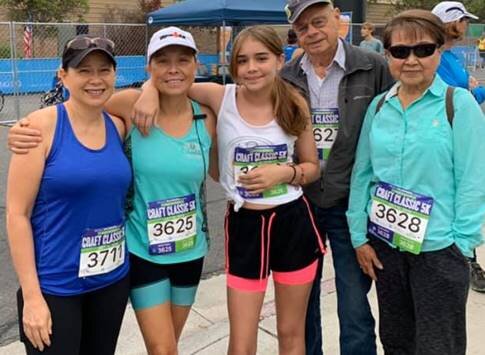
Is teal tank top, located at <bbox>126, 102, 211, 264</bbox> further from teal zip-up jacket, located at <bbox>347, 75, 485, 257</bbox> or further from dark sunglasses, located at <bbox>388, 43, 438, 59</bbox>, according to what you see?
dark sunglasses, located at <bbox>388, 43, 438, 59</bbox>

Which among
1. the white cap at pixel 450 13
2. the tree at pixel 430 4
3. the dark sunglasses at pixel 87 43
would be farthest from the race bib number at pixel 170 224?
the tree at pixel 430 4

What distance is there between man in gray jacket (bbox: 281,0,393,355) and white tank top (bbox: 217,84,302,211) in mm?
288

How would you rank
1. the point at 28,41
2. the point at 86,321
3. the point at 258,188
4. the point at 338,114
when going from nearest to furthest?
the point at 86,321 < the point at 258,188 < the point at 338,114 < the point at 28,41

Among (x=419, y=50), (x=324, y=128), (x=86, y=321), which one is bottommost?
(x=86, y=321)

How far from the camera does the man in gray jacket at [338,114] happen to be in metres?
2.75

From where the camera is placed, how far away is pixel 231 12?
12.6m

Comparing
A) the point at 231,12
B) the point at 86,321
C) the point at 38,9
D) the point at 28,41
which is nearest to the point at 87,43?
the point at 86,321

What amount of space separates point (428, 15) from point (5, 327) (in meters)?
3.10

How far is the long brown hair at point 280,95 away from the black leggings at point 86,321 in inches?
38.2

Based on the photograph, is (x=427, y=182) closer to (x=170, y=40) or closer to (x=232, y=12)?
(x=170, y=40)

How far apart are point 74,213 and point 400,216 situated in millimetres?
1309

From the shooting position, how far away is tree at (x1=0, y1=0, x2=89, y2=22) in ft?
81.0

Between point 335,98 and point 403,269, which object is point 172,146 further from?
point 403,269

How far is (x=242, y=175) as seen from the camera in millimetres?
2545
